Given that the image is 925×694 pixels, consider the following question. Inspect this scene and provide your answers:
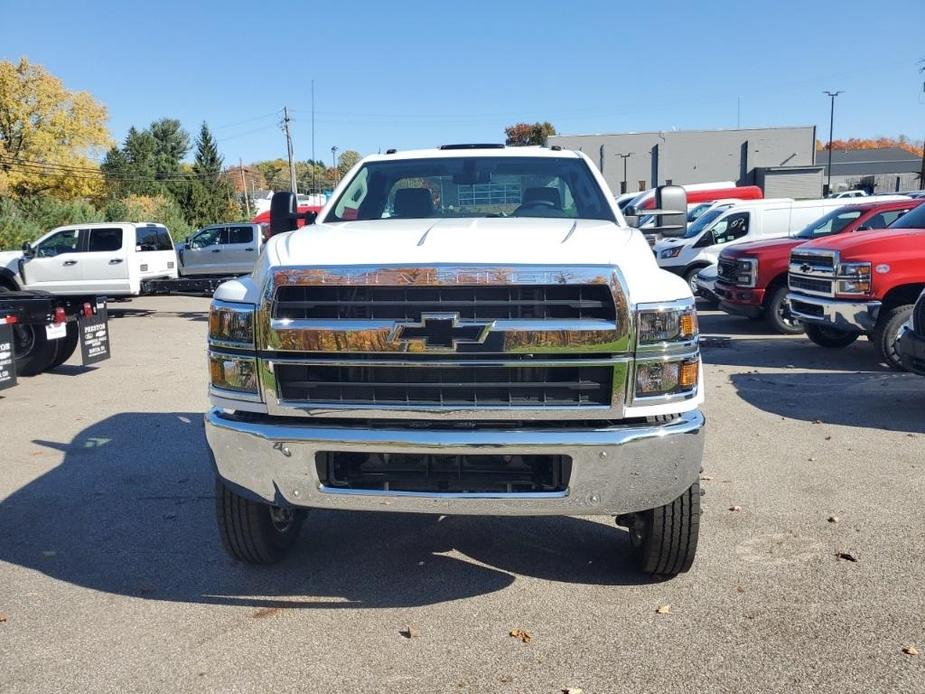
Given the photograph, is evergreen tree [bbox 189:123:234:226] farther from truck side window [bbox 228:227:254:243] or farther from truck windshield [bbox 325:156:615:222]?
truck windshield [bbox 325:156:615:222]

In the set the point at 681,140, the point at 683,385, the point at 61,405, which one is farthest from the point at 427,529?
the point at 681,140

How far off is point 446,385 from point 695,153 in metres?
67.1

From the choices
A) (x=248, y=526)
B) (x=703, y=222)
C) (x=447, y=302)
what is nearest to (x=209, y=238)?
(x=703, y=222)

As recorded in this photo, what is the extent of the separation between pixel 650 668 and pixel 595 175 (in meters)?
2.97

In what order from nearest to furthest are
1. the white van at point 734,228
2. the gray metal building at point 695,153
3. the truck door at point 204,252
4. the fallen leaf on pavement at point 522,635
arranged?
the fallen leaf on pavement at point 522,635
the white van at point 734,228
the truck door at point 204,252
the gray metal building at point 695,153

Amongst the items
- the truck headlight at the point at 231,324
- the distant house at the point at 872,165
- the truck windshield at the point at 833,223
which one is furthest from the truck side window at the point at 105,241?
the distant house at the point at 872,165

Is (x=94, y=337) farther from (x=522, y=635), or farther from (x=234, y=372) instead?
(x=522, y=635)

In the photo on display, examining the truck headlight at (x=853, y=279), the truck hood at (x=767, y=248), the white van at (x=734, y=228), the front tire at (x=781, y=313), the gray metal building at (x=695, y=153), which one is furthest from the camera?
the gray metal building at (x=695, y=153)

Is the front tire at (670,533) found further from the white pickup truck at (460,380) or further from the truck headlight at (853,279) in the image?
the truck headlight at (853,279)

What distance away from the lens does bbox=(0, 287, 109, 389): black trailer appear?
9.20m

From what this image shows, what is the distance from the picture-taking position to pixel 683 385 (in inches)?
135

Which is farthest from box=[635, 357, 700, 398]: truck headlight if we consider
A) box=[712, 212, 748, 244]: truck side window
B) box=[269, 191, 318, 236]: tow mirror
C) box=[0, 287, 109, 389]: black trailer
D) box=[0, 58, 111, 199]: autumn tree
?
box=[0, 58, 111, 199]: autumn tree

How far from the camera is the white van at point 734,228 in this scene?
52.5 ft

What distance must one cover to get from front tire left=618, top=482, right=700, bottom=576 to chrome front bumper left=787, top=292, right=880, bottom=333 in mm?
6679
